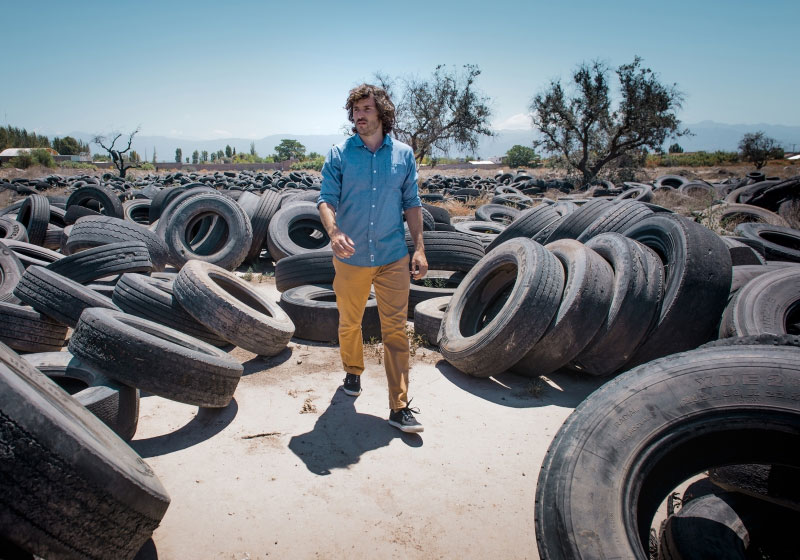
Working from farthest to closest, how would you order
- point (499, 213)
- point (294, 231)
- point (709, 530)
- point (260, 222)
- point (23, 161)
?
1. point (23, 161)
2. point (499, 213)
3. point (294, 231)
4. point (260, 222)
5. point (709, 530)

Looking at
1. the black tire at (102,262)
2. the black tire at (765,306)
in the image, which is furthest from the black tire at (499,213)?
the black tire at (102,262)

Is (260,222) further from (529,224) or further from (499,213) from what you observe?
(499,213)

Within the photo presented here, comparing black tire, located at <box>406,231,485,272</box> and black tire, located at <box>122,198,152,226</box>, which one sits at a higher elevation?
black tire, located at <box>122,198,152,226</box>

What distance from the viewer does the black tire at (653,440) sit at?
5.65 feet

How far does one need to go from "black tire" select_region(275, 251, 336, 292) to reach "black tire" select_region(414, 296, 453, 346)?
4.65ft

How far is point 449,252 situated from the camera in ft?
21.0

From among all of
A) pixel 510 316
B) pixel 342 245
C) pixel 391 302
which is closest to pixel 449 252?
pixel 510 316

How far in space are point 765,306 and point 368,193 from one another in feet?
11.8

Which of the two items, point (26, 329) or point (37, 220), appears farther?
point (37, 220)

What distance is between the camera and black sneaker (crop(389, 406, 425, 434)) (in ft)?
11.2

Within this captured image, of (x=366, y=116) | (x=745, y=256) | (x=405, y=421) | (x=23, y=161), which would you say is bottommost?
(x=405, y=421)

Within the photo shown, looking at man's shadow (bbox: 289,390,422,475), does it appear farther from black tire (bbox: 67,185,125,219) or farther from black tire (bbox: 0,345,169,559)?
black tire (bbox: 67,185,125,219)

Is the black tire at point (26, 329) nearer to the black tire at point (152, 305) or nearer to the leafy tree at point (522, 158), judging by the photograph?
the black tire at point (152, 305)

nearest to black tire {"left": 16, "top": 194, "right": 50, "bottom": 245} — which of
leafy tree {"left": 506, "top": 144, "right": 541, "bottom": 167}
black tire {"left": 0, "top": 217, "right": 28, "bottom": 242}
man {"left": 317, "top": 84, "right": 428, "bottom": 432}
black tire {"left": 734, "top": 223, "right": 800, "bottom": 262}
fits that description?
black tire {"left": 0, "top": 217, "right": 28, "bottom": 242}
